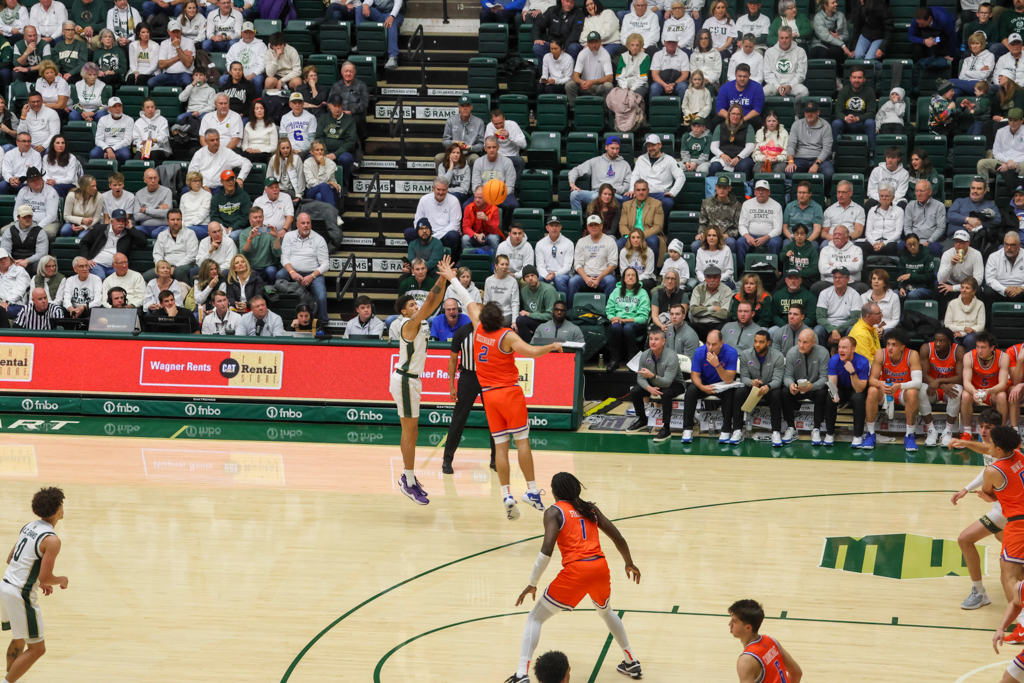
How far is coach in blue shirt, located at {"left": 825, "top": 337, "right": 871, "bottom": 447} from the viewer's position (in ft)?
45.6

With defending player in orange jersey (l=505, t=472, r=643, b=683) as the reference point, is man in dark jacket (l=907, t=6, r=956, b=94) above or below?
above

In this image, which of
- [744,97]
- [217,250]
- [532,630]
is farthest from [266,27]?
[532,630]

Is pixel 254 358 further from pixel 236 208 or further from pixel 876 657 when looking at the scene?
pixel 876 657

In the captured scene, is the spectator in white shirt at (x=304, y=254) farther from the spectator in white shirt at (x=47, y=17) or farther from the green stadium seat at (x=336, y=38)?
the spectator in white shirt at (x=47, y=17)

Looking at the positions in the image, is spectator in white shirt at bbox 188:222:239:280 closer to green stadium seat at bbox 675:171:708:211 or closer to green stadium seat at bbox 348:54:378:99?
green stadium seat at bbox 348:54:378:99

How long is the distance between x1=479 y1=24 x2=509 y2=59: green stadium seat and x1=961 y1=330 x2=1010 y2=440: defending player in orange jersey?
9.74 metres

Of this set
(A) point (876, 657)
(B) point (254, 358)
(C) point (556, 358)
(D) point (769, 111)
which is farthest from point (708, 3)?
(A) point (876, 657)

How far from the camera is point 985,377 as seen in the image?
13.8 m

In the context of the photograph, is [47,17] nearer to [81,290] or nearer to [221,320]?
[81,290]

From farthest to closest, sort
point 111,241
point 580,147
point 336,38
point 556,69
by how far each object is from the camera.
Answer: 1. point 336,38
2. point 556,69
3. point 580,147
4. point 111,241

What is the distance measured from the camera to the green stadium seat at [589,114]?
734 inches

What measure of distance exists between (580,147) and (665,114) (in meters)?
1.52

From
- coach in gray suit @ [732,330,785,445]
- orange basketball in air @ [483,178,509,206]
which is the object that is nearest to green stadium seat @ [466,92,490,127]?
orange basketball in air @ [483,178,509,206]

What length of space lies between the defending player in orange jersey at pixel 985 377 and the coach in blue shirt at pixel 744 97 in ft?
18.2
